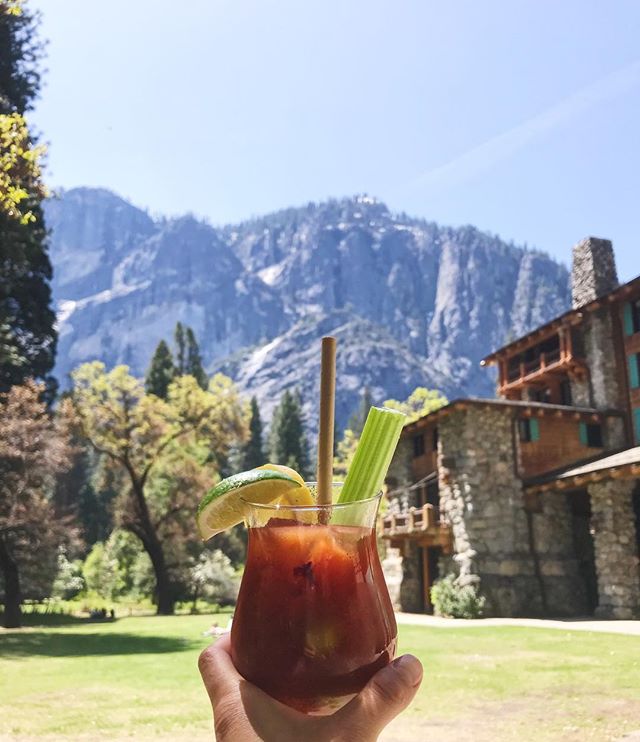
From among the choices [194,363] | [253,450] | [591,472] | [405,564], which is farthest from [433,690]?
[194,363]

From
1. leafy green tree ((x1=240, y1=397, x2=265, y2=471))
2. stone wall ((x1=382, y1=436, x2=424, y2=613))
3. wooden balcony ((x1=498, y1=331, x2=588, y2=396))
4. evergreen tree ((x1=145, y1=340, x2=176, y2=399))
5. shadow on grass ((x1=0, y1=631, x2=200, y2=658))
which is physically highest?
evergreen tree ((x1=145, y1=340, x2=176, y2=399))

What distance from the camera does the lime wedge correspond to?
170 cm

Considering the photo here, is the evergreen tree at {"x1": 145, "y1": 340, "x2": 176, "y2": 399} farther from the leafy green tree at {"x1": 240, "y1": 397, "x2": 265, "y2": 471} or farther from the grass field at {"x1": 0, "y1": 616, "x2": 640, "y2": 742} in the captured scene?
the grass field at {"x1": 0, "y1": 616, "x2": 640, "y2": 742}

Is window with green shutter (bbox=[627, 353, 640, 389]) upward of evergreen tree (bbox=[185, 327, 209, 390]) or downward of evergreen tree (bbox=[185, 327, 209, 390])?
downward

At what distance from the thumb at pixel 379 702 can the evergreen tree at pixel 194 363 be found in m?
57.9

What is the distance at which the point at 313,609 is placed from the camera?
1604mm

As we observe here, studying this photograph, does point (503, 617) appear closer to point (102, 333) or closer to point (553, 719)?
point (553, 719)

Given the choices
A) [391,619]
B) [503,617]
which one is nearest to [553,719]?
Result: [391,619]

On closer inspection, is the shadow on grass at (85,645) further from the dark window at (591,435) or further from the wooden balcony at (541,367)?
the wooden balcony at (541,367)

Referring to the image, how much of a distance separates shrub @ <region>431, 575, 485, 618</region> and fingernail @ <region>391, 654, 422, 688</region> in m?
18.0

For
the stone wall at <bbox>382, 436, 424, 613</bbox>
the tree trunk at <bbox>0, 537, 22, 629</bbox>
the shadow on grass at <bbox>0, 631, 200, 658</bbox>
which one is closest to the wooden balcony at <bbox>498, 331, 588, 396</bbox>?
the stone wall at <bbox>382, 436, 424, 613</bbox>

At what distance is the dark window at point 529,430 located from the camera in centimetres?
1986

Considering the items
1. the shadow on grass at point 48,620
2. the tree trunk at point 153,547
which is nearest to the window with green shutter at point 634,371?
the tree trunk at point 153,547

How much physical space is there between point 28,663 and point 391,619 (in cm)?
1070
